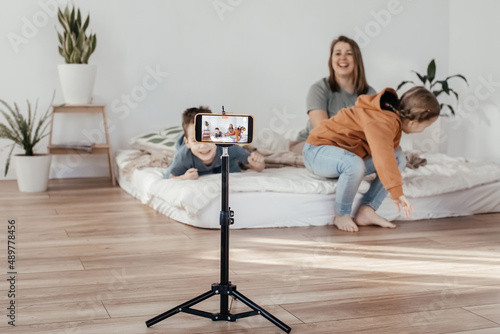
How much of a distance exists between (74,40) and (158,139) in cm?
79

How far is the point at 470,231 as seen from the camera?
2.64 m

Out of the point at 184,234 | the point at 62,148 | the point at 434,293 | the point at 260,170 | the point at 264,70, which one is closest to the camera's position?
the point at 434,293

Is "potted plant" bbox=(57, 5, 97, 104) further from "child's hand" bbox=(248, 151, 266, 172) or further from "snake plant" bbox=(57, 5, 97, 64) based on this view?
"child's hand" bbox=(248, 151, 266, 172)

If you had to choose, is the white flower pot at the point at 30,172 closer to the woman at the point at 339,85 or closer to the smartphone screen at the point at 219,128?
the woman at the point at 339,85

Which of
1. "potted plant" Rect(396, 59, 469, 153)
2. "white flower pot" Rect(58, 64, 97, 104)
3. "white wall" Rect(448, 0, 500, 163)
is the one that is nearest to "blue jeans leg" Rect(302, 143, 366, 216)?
"potted plant" Rect(396, 59, 469, 153)

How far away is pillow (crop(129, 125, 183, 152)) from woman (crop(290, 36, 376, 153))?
94 cm

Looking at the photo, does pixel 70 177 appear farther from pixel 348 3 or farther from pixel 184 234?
pixel 348 3

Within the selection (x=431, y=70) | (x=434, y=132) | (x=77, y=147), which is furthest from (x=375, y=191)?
(x=431, y=70)

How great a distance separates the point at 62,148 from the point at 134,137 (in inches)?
18.8

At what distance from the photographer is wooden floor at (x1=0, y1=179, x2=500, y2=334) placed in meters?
1.56

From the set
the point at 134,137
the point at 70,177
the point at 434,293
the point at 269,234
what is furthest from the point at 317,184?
the point at 70,177

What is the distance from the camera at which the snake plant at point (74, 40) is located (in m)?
3.89

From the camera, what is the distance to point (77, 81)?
3906mm

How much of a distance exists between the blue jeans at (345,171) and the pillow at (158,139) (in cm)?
118
